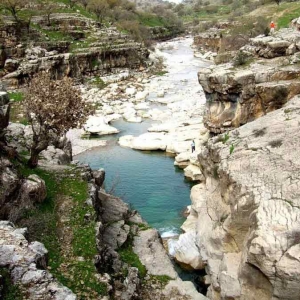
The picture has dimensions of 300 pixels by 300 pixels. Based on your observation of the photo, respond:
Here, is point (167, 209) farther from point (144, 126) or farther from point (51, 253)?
point (144, 126)

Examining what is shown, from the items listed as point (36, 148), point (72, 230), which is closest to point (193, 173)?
point (36, 148)

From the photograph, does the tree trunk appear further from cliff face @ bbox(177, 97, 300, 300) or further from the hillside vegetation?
the hillside vegetation

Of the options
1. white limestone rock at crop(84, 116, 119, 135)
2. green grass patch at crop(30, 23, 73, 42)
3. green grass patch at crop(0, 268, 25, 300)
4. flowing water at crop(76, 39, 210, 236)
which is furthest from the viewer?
green grass patch at crop(30, 23, 73, 42)

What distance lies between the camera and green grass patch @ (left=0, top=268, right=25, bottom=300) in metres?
10.6

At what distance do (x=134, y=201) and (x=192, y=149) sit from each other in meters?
8.57

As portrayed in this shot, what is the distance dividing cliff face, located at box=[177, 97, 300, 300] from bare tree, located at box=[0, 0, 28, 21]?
51.0 meters

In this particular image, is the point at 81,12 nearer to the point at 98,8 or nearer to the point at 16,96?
the point at 98,8

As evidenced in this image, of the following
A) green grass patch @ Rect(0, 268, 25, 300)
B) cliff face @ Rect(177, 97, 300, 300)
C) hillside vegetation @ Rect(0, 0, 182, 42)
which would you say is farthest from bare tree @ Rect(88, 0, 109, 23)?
green grass patch @ Rect(0, 268, 25, 300)

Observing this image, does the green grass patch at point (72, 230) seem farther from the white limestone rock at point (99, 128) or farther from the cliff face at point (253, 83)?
the white limestone rock at point (99, 128)

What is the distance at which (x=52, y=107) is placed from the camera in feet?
56.7

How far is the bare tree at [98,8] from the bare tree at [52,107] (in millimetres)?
64970

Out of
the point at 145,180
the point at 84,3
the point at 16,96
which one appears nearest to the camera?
the point at 145,180

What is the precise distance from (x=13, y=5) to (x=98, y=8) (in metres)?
22.9

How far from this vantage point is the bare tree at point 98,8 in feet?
265
